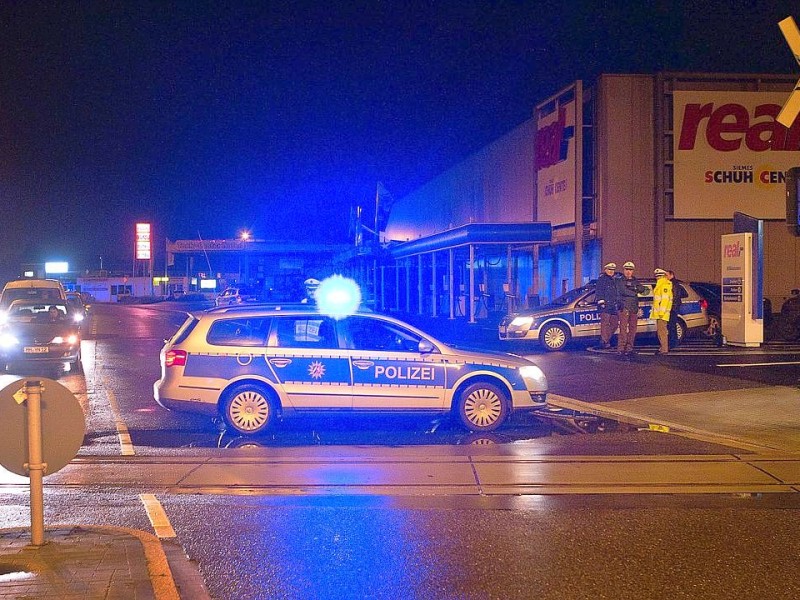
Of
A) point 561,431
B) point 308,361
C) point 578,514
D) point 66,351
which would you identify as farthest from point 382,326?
point 66,351

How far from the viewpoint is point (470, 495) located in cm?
768

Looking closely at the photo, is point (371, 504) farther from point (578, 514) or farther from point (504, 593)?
point (504, 593)

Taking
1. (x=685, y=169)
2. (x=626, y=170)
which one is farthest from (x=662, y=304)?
(x=685, y=169)

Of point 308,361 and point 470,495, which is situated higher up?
point 308,361

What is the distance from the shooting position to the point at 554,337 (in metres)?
20.6

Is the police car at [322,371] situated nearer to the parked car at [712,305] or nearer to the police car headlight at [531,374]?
the police car headlight at [531,374]

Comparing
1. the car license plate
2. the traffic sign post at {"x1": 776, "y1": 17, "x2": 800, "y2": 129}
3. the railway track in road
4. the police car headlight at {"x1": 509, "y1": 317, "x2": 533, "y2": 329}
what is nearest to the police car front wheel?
the police car headlight at {"x1": 509, "y1": 317, "x2": 533, "y2": 329}

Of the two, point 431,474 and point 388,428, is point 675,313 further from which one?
point 431,474

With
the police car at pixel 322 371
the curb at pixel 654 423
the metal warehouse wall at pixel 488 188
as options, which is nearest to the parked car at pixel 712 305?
the curb at pixel 654 423

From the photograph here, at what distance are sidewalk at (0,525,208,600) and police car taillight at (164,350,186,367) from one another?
4.46 meters

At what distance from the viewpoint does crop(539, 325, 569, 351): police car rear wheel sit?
20547 mm

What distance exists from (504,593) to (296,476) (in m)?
3.54

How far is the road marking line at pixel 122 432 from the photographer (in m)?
9.74

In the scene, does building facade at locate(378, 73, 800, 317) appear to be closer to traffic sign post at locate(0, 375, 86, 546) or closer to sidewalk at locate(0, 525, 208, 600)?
sidewalk at locate(0, 525, 208, 600)
